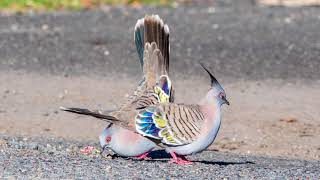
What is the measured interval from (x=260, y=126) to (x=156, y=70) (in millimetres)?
2810

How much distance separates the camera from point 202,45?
1752cm

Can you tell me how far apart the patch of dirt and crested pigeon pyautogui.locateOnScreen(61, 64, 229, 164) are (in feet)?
7.87

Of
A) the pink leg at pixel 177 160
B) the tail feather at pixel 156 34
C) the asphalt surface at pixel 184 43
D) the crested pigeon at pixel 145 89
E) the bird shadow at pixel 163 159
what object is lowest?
the asphalt surface at pixel 184 43

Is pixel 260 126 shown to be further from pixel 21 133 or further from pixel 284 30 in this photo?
pixel 284 30

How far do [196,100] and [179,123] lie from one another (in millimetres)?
5058

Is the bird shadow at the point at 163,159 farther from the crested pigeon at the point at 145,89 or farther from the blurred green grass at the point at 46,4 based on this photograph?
the blurred green grass at the point at 46,4

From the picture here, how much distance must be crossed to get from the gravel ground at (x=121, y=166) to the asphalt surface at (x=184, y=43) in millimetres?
5783

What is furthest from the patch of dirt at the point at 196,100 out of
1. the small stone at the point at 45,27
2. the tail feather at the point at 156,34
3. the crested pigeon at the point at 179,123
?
the small stone at the point at 45,27

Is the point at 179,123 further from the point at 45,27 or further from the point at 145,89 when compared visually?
the point at 45,27

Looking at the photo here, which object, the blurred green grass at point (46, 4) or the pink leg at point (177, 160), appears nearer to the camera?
the pink leg at point (177, 160)

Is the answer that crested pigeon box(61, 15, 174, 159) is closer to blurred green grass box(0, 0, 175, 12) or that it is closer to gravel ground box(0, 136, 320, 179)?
gravel ground box(0, 136, 320, 179)

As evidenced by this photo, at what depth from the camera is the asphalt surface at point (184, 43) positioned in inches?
631

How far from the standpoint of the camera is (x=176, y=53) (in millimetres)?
16969

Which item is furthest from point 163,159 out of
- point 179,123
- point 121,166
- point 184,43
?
point 184,43
